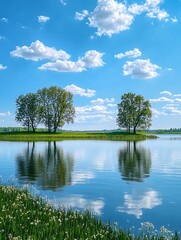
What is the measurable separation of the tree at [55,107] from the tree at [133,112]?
76.1 ft

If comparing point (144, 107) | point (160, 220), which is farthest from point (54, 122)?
point (160, 220)

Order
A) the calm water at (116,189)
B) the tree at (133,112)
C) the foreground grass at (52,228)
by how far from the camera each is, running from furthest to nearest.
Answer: the tree at (133,112)
the calm water at (116,189)
the foreground grass at (52,228)

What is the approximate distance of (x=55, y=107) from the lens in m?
153

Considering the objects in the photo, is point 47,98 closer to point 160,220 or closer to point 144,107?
point 144,107

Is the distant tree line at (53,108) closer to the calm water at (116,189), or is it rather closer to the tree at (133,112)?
the tree at (133,112)

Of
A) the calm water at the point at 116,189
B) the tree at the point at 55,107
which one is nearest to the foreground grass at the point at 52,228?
the calm water at the point at 116,189

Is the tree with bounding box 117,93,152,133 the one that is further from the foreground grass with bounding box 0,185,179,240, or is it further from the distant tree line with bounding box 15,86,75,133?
the foreground grass with bounding box 0,185,179,240

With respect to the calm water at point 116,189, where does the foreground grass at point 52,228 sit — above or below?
above

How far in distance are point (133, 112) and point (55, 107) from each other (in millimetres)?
35986

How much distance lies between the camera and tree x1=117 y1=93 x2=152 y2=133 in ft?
499

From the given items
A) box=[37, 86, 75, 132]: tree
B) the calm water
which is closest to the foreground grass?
the calm water

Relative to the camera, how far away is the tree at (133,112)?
152000 mm

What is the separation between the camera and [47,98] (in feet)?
509

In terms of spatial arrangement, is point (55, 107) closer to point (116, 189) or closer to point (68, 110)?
point (68, 110)
